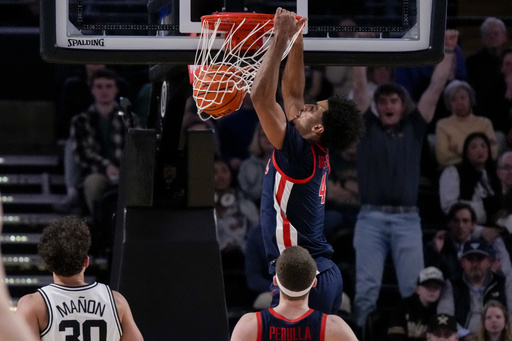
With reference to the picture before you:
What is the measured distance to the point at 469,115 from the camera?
8008 mm

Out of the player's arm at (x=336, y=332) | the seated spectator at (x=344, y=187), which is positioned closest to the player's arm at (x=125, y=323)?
the player's arm at (x=336, y=332)

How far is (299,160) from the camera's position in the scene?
14.7 feet

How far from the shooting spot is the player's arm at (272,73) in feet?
13.9

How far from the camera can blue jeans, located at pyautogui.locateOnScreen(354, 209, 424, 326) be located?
7613 mm

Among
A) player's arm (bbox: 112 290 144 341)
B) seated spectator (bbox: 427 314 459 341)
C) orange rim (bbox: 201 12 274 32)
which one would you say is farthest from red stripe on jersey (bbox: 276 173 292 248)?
seated spectator (bbox: 427 314 459 341)

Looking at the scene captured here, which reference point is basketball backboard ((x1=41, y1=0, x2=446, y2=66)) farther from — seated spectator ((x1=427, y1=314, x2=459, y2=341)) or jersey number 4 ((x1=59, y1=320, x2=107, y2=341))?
seated spectator ((x1=427, y1=314, x2=459, y2=341))

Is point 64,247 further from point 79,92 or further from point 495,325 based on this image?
point 79,92

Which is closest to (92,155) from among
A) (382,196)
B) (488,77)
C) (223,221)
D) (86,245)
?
(223,221)

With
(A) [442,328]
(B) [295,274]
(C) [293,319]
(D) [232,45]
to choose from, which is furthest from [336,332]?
(A) [442,328]

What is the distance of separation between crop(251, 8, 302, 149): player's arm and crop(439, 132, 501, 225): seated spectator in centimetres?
398

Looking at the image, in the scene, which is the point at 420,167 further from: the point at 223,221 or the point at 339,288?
the point at 339,288

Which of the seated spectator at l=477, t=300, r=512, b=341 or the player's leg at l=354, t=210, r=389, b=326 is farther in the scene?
the player's leg at l=354, t=210, r=389, b=326

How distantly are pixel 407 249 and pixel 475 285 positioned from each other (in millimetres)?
648

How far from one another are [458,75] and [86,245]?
512cm
